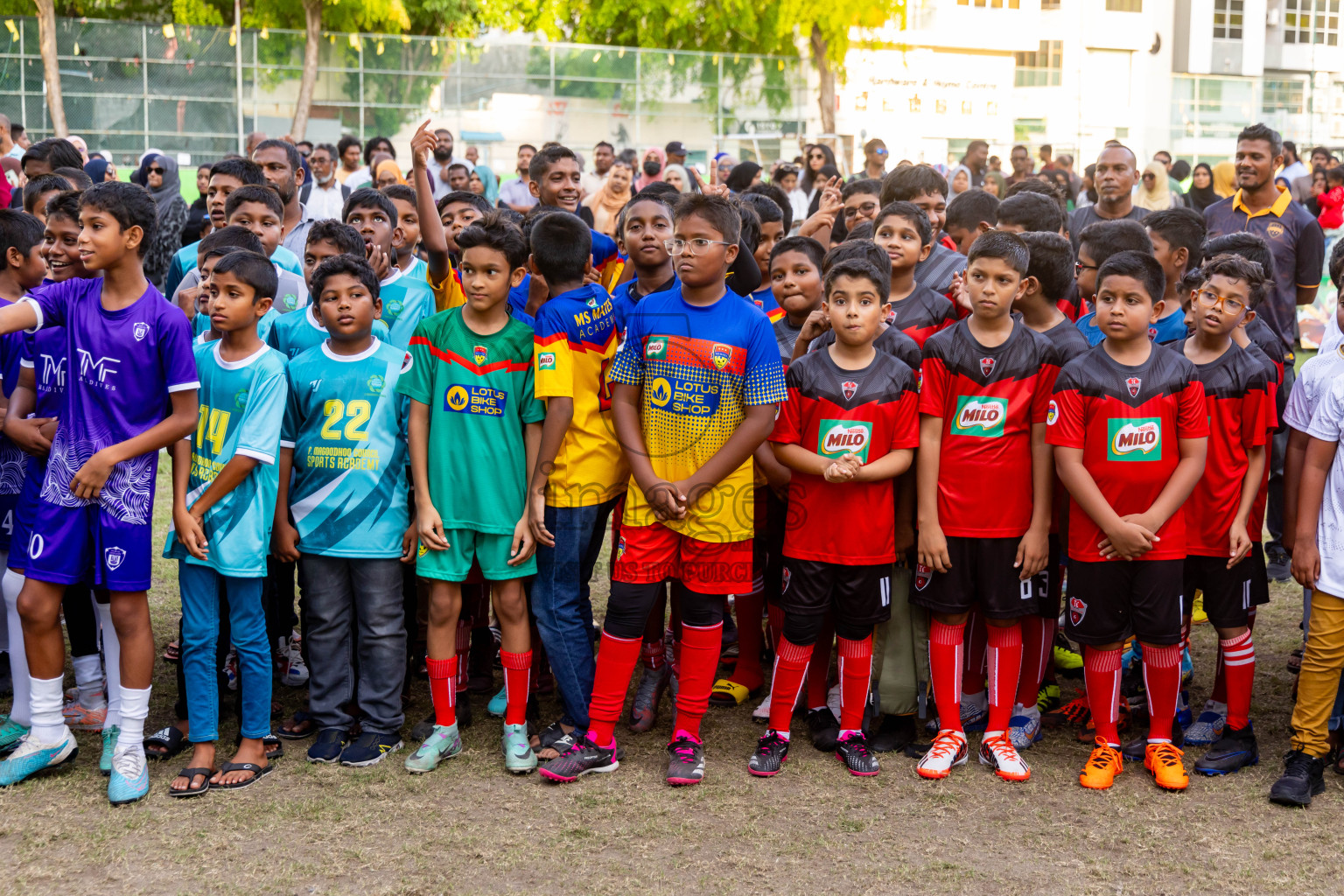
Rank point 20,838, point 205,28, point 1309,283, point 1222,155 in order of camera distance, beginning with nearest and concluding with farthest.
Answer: point 20,838, point 1309,283, point 205,28, point 1222,155

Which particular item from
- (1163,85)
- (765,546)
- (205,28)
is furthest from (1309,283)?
(1163,85)

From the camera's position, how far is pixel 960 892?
3.37 meters

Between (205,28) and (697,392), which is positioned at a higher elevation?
(205,28)

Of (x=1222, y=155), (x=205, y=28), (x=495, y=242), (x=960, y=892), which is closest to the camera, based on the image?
(x=960, y=892)

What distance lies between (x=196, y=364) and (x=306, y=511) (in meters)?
0.60

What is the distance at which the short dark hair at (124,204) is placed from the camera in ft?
12.7

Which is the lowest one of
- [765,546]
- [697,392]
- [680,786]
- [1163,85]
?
[680,786]

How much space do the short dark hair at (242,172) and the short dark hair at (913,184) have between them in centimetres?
283

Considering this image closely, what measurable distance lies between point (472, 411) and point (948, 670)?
72.8 inches

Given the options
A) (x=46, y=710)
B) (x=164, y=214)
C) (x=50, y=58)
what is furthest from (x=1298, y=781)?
(x=50, y=58)

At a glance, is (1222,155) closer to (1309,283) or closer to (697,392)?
(1309,283)

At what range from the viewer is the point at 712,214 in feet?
13.3

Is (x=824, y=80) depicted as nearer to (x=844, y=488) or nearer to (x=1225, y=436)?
(x=1225, y=436)

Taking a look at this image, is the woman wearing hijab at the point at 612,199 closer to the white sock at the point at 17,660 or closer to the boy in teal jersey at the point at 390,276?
the boy in teal jersey at the point at 390,276
